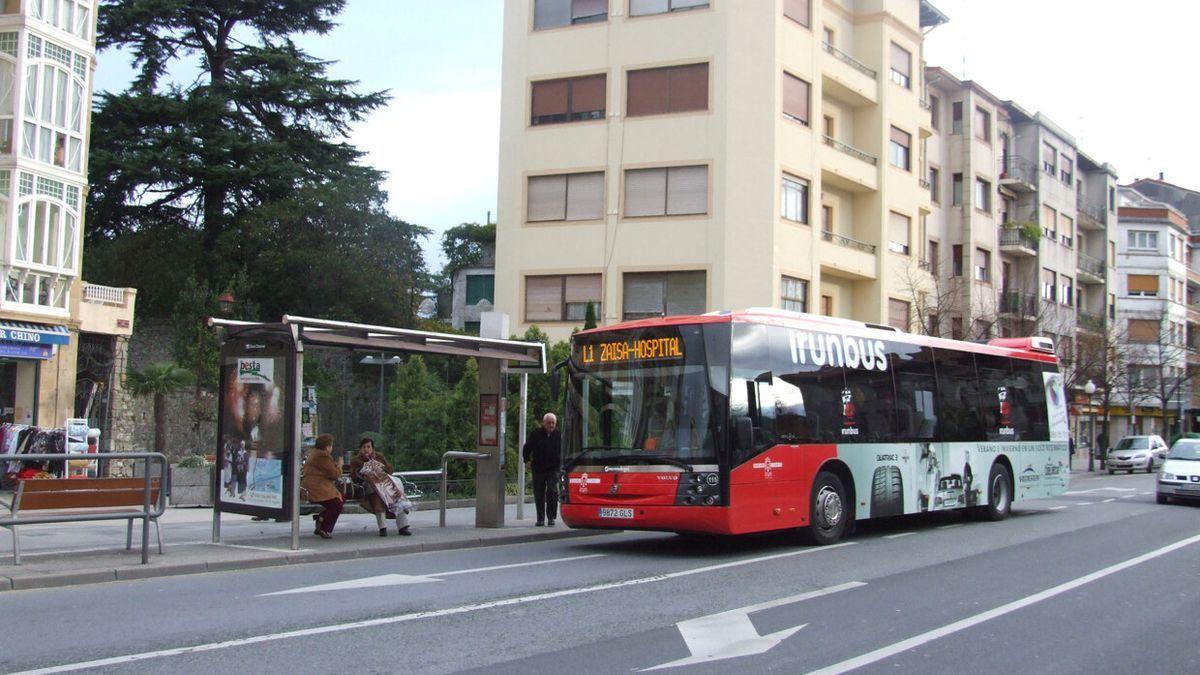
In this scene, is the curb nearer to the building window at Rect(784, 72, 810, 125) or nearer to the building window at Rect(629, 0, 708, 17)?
the building window at Rect(784, 72, 810, 125)

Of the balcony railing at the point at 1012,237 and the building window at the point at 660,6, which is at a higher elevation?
the building window at the point at 660,6

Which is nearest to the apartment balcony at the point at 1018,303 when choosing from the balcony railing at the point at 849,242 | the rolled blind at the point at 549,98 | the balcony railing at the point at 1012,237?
the balcony railing at the point at 1012,237

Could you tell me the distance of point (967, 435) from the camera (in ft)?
63.2

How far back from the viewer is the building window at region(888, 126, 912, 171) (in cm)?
4094

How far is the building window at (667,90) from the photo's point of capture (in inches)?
1367

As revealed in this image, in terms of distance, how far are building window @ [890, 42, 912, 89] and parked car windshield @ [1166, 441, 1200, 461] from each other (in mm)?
18987

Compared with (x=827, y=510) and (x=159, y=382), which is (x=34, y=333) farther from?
(x=827, y=510)

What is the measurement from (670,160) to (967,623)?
26.9 meters

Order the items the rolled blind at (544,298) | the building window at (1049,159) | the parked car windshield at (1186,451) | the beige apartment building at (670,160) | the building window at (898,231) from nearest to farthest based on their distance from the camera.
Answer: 1. the parked car windshield at (1186,451)
2. the beige apartment building at (670,160)
3. the rolled blind at (544,298)
4. the building window at (898,231)
5. the building window at (1049,159)

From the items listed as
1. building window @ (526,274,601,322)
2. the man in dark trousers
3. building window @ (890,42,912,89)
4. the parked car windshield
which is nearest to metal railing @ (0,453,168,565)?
the man in dark trousers

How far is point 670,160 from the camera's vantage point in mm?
34875

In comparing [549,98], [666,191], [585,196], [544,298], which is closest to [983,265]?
[666,191]

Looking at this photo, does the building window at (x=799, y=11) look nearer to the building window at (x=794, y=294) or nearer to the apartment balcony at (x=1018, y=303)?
the building window at (x=794, y=294)

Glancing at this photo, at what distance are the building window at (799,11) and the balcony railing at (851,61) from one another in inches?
50.4
